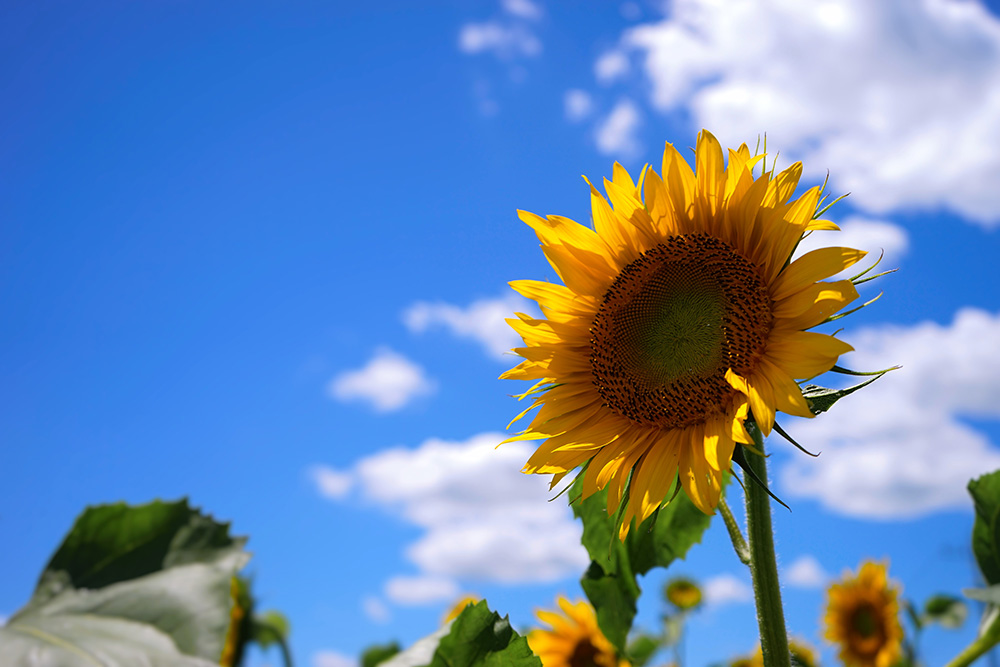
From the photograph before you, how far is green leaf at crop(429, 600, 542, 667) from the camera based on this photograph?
203cm

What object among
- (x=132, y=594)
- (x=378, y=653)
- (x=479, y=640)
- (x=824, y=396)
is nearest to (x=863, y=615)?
(x=378, y=653)

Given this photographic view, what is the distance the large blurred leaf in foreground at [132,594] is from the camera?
144 cm

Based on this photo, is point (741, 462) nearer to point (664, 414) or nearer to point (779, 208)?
point (664, 414)

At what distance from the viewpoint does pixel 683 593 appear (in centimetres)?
830

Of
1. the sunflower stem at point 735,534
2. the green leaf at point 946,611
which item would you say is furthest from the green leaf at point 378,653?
the green leaf at point 946,611

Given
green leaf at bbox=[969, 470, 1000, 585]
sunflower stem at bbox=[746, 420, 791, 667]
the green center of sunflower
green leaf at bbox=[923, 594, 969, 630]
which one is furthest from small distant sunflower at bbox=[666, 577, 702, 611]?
sunflower stem at bbox=[746, 420, 791, 667]


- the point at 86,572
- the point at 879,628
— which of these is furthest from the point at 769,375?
the point at 879,628

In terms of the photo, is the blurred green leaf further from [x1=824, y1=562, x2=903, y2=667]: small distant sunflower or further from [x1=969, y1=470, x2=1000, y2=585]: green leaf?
[x1=824, y1=562, x2=903, y2=667]: small distant sunflower

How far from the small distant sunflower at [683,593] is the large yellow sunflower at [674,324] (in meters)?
6.37

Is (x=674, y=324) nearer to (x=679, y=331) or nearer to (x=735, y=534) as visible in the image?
(x=679, y=331)

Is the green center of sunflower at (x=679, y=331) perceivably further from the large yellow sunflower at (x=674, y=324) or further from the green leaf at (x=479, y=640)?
the green leaf at (x=479, y=640)

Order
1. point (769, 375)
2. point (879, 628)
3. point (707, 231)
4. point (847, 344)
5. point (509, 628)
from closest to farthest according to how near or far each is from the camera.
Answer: point (847, 344) < point (769, 375) < point (509, 628) < point (707, 231) < point (879, 628)

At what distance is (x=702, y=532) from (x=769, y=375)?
759mm

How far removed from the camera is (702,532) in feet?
8.07
